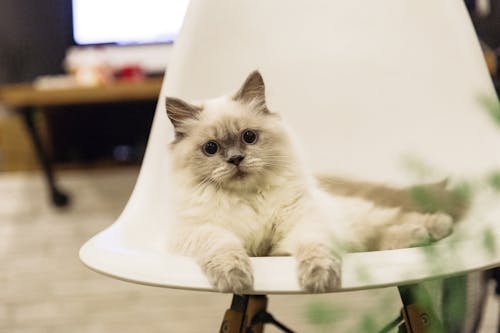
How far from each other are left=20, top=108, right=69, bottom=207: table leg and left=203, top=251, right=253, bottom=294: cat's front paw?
72.1 inches

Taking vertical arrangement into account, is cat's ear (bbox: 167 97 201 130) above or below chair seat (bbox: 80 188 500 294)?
above

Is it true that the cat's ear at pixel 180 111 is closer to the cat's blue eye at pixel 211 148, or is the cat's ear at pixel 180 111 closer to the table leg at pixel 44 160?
the cat's blue eye at pixel 211 148

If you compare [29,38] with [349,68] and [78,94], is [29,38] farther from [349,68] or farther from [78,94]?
[349,68]

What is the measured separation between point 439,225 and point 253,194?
0.72 ft

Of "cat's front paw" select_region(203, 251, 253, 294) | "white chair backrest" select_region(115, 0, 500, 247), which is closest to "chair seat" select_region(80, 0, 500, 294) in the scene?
"white chair backrest" select_region(115, 0, 500, 247)

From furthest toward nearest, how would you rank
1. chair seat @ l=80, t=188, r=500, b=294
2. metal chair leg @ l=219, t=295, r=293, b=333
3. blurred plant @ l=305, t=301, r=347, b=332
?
metal chair leg @ l=219, t=295, r=293, b=333 < chair seat @ l=80, t=188, r=500, b=294 < blurred plant @ l=305, t=301, r=347, b=332

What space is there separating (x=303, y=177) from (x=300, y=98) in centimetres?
33

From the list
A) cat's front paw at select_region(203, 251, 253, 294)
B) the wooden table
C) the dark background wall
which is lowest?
cat's front paw at select_region(203, 251, 253, 294)

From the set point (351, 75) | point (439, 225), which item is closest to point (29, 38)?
point (351, 75)

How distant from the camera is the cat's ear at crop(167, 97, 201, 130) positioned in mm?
744

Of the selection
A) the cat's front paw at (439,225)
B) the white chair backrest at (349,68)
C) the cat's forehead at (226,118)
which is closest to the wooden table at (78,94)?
the white chair backrest at (349,68)

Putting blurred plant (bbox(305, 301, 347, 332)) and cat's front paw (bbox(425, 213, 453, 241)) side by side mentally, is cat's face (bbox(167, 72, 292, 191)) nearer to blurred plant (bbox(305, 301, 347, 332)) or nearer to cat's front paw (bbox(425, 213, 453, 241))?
cat's front paw (bbox(425, 213, 453, 241))

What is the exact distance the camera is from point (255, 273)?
23.7 inches

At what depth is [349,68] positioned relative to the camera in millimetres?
1056
